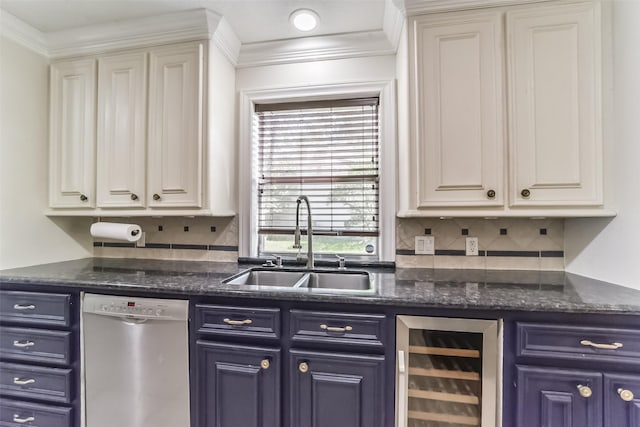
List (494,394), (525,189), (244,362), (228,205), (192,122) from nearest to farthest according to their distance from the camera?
(494,394)
(244,362)
(525,189)
(192,122)
(228,205)

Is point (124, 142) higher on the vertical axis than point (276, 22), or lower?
lower

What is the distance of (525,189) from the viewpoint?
53.5 inches

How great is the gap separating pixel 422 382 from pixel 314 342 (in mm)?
468

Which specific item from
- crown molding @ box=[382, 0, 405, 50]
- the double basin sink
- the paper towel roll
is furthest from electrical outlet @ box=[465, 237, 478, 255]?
the paper towel roll

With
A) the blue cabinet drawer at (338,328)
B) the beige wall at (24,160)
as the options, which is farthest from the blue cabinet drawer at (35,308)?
the blue cabinet drawer at (338,328)

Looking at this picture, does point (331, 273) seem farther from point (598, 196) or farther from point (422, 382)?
point (598, 196)

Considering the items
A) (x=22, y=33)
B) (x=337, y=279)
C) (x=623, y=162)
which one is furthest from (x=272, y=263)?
(x=22, y=33)

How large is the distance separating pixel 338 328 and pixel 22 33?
2541 mm

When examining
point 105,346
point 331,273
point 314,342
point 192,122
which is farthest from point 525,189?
point 105,346

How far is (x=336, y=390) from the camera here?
1.17 meters

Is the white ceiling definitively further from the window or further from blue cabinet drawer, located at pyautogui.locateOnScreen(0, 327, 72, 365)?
blue cabinet drawer, located at pyautogui.locateOnScreen(0, 327, 72, 365)

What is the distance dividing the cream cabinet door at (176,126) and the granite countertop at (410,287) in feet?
1.49

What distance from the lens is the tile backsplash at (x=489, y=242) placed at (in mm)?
1640

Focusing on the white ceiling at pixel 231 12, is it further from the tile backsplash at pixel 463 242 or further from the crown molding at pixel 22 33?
the tile backsplash at pixel 463 242
